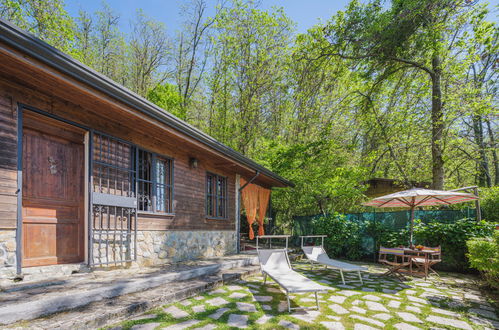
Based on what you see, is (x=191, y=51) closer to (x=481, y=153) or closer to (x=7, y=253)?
(x=7, y=253)

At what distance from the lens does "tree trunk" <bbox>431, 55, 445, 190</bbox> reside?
8.91 metres

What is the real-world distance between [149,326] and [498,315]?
4400 mm

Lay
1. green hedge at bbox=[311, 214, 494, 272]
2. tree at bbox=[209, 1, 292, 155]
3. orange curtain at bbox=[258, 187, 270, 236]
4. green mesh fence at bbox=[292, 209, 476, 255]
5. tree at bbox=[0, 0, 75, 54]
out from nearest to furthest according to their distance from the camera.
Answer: green hedge at bbox=[311, 214, 494, 272] → green mesh fence at bbox=[292, 209, 476, 255] → orange curtain at bbox=[258, 187, 270, 236] → tree at bbox=[0, 0, 75, 54] → tree at bbox=[209, 1, 292, 155]

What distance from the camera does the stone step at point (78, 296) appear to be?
242 cm

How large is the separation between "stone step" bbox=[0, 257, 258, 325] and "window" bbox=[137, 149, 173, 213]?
154cm

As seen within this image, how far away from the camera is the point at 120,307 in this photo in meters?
2.96

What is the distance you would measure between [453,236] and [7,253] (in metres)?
8.43

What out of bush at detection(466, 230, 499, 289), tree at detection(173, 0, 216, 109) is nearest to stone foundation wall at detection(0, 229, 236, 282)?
bush at detection(466, 230, 499, 289)

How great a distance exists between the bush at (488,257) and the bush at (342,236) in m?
3.35

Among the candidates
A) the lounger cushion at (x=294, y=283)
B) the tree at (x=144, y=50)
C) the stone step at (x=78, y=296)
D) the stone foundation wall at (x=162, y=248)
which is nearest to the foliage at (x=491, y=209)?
the lounger cushion at (x=294, y=283)

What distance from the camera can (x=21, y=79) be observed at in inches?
129

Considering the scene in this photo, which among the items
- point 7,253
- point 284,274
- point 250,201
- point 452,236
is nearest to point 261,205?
point 250,201

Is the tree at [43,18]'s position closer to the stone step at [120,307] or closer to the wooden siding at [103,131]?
the wooden siding at [103,131]

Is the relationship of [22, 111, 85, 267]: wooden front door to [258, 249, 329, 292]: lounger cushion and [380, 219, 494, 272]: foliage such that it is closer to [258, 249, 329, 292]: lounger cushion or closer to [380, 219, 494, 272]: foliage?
[258, 249, 329, 292]: lounger cushion
